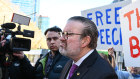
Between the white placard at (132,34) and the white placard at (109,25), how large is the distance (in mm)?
440

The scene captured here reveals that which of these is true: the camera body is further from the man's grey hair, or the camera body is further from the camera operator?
the man's grey hair

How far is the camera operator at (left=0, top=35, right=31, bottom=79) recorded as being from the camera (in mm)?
2018

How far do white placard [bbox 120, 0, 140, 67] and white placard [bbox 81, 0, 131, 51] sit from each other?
17.3 inches

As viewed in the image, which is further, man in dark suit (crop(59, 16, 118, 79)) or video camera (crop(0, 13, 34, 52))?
video camera (crop(0, 13, 34, 52))

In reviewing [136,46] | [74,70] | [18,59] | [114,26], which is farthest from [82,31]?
[114,26]

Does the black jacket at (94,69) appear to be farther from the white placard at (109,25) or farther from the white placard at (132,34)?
the white placard at (109,25)

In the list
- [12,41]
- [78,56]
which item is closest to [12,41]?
[12,41]

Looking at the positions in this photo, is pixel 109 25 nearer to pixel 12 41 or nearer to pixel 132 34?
pixel 132 34

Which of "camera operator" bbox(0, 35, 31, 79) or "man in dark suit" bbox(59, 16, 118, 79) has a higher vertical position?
"man in dark suit" bbox(59, 16, 118, 79)

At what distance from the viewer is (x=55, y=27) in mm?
2686

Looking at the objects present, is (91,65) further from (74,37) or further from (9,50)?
(9,50)

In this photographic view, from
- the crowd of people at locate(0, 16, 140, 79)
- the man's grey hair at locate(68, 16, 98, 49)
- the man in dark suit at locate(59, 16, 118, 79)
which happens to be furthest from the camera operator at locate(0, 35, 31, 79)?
the man's grey hair at locate(68, 16, 98, 49)

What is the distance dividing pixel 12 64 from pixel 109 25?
1599 mm

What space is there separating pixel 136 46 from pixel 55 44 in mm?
1076
